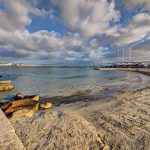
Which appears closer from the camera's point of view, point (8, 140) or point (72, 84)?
point (8, 140)

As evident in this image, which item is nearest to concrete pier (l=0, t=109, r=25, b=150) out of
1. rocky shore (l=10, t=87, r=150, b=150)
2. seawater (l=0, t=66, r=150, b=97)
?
rocky shore (l=10, t=87, r=150, b=150)

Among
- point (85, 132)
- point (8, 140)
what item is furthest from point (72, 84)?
point (8, 140)

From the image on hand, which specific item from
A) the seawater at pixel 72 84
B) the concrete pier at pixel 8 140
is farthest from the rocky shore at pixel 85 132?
the seawater at pixel 72 84

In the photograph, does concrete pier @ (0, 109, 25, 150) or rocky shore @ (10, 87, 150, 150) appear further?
rocky shore @ (10, 87, 150, 150)

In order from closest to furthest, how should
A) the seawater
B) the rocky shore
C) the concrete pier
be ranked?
the concrete pier < the rocky shore < the seawater

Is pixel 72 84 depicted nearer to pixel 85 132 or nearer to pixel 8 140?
pixel 85 132

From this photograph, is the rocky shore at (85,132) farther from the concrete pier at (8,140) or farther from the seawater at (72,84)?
the seawater at (72,84)

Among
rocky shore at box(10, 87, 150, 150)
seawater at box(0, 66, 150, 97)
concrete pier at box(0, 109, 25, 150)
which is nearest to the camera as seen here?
concrete pier at box(0, 109, 25, 150)

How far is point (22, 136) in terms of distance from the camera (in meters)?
6.14

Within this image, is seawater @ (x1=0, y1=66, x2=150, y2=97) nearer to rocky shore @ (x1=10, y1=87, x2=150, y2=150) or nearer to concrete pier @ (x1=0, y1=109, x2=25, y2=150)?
rocky shore @ (x1=10, y1=87, x2=150, y2=150)

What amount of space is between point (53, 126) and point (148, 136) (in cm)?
438

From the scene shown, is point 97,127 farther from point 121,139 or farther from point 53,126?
point 53,126

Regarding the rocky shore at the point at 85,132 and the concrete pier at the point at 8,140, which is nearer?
the concrete pier at the point at 8,140

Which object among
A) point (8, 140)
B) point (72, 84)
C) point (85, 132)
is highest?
point (8, 140)
